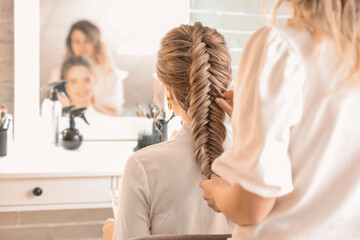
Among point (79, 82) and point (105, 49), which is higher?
point (105, 49)

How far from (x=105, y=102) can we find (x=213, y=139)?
3.98 feet

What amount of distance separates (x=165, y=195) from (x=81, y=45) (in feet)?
4.15

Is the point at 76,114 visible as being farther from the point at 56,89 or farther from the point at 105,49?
the point at 105,49

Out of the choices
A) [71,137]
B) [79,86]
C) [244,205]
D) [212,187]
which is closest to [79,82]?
[79,86]

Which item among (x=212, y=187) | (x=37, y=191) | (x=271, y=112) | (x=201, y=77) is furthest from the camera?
(x=37, y=191)

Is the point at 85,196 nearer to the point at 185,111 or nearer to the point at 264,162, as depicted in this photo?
the point at 185,111

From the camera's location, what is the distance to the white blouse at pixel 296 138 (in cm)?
68

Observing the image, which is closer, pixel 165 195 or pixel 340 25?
pixel 340 25

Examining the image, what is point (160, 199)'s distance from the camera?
1.12 metres

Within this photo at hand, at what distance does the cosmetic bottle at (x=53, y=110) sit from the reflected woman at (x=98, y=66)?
41 millimetres

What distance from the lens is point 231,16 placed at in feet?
7.55

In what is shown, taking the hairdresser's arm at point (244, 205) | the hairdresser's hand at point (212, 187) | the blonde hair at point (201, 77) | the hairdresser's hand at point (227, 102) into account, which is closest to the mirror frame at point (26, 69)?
the blonde hair at point (201, 77)

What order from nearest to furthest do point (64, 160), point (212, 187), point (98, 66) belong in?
point (212, 187)
point (64, 160)
point (98, 66)

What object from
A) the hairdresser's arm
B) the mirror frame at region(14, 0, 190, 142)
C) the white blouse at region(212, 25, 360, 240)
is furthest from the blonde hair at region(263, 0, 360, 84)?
the mirror frame at region(14, 0, 190, 142)
